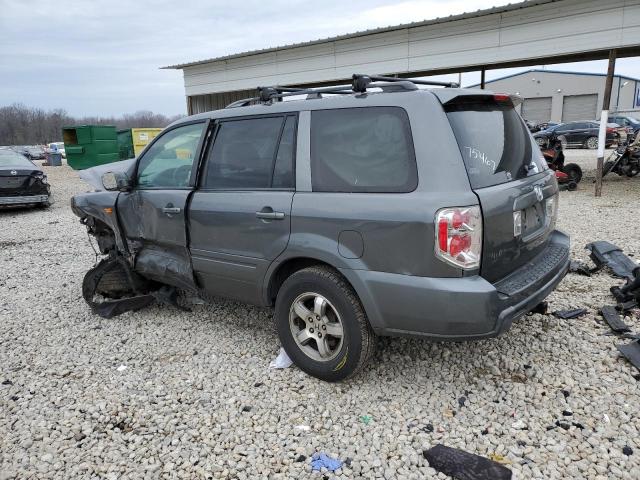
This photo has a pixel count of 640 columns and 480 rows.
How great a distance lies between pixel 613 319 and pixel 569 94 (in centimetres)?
4569

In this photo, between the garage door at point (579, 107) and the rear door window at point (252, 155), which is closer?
the rear door window at point (252, 155)

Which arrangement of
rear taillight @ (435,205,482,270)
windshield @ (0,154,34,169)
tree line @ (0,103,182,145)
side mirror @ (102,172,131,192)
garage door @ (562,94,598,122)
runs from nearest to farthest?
rear taillight @ (435,205,482,270) → side mirror @ (102,172,131,192) → windshield @ (0,154,34,169) → garage door @ (562,94,598,122) → tree line @ (0,103,182,145)

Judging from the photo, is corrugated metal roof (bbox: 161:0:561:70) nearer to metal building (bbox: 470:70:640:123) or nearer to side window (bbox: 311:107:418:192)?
side window (bbox: 311:107:418:192)

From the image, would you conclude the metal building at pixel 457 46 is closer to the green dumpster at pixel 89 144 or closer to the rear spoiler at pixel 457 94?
the green dumpster at pixel 89 144

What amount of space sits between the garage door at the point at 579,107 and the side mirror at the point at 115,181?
45.9 metres

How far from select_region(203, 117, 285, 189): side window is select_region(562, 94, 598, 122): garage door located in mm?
45771

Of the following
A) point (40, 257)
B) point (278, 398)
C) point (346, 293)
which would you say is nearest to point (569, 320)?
point (346, 293)

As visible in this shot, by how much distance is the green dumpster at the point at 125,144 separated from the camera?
68.9 feet

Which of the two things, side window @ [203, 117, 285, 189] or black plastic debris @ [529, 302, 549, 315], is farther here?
black plastic debris @ [529, 302, 549, 315]

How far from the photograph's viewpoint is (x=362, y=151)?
115 inches

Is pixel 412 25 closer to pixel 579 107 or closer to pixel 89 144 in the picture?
pixel 89 144

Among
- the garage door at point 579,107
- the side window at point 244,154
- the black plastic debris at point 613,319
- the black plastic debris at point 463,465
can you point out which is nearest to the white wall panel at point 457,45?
the black plastic debris at point 613,319

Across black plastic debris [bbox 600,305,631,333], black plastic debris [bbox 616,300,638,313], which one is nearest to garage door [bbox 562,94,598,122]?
black plastic debris [bbox 616,300,638,313]

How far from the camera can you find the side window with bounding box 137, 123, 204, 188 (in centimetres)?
398
